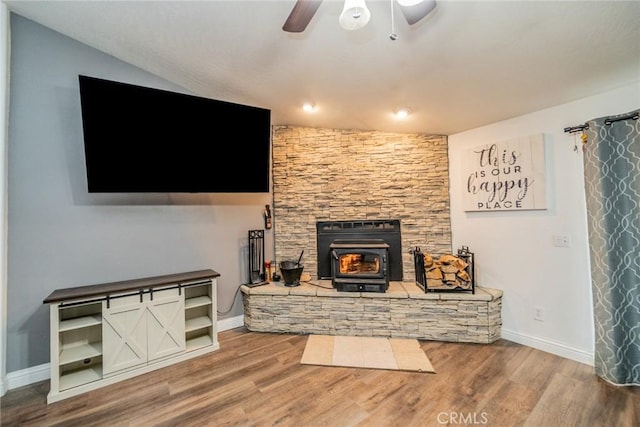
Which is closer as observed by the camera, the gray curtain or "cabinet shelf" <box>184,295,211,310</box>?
Result: the gray curtain

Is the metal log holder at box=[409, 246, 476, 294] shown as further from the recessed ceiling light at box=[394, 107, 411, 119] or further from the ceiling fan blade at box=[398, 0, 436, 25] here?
the ceiling fan blade at box=[398, 0, 436, 25]

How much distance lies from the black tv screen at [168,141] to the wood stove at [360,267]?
1147 millimetres

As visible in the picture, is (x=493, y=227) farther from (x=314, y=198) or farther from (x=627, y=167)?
(x=314, y=198)

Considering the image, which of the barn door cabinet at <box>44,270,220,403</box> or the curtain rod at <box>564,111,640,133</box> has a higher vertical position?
the curtain rod at <box>564,111,640,133</box>

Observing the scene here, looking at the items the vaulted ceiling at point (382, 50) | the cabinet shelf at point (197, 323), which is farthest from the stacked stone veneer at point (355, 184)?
the cabinet shelf at point (197, 323)

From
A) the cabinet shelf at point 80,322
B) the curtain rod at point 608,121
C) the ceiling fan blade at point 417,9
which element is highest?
the ceiling fan blade at point 417,9

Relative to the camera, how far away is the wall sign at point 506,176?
8.47ft

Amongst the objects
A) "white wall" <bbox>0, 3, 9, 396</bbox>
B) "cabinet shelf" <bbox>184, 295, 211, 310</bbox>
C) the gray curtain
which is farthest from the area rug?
"white wall" <bbox>0, 3, 9, 396</bbox>

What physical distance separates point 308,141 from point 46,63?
2.46 metres

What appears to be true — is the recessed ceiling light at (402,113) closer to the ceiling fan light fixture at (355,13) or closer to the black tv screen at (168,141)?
the black tv screen at (168,141)

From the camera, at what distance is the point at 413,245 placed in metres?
3.33

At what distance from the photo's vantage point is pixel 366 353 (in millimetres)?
2488

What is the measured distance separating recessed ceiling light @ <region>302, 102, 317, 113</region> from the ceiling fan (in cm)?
141

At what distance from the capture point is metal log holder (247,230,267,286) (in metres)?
3.15
